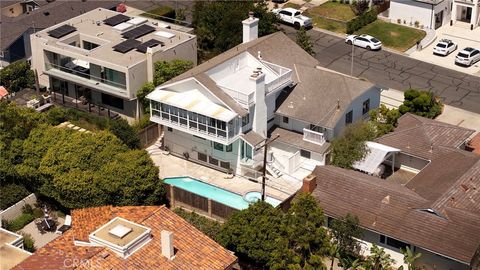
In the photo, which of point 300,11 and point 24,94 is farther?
point 300,11

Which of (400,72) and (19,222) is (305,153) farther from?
(19,222)

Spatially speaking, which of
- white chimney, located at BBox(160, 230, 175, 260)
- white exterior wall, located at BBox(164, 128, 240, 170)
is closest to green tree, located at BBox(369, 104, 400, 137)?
white exterior wall, located at BBox(164, 128, 240, 170)

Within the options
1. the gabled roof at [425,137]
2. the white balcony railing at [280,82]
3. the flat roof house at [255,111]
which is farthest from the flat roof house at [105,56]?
the gabled roof at [425,137]

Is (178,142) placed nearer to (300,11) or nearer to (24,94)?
(24,94)

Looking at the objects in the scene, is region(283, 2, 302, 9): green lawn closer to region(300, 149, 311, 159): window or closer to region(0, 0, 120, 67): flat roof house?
region(0, 0, 120, 67): flat roof house

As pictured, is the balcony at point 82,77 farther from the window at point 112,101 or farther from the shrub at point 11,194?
the shrub at point 11,194

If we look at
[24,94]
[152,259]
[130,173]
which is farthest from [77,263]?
[24,94]

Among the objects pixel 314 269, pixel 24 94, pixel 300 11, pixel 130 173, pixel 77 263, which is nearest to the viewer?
pixel 77 263

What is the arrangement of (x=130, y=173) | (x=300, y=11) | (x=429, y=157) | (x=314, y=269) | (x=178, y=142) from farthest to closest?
(x=300, y=11) < (x=178, y=142) < (x=429, y=157) < (x=130, y=173) < (x=314, y=269)
